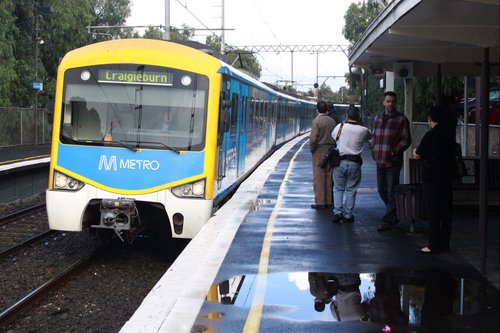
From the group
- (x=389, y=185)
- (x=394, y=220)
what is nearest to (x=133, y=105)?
(x=389, y=185)

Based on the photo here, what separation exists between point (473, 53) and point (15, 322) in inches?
281

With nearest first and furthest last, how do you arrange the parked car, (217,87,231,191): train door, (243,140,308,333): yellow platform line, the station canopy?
(243,140,308,333): yellow platform line < the station canopy < (217,87,231,191): train door < the parked car

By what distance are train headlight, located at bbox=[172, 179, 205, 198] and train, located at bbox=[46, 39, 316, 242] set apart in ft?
0.05

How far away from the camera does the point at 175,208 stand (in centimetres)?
880

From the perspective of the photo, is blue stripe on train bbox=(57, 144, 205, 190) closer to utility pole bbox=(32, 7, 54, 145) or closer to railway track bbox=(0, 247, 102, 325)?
railway track bbox=(0, 247, 102, 325)

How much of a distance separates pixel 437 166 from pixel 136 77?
4422mm

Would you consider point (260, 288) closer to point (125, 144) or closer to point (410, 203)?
point (410, 203)

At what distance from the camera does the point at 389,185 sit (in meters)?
8.67

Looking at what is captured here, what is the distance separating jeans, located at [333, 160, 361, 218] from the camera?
916cm

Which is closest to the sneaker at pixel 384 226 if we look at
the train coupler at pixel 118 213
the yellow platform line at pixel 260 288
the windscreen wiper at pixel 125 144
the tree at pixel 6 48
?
the yellow platform line at pixel 260 288

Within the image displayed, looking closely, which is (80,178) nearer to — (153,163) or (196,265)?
(153,163)

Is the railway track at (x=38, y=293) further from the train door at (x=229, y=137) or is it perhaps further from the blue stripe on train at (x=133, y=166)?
the train door at (x=229, y=137)

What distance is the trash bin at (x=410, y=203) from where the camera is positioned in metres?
8.02

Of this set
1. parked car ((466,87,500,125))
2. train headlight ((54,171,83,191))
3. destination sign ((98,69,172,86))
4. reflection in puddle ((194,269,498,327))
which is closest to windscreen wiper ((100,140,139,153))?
train headlight ((54,171,83,191))
